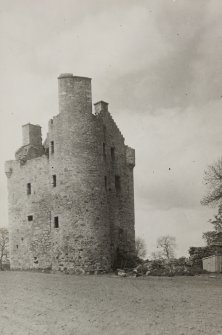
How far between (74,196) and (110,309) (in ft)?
54.5

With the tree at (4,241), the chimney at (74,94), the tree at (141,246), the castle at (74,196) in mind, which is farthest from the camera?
the tree at (141,246)

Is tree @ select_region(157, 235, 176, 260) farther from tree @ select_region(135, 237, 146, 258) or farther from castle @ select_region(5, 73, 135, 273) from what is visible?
castle @ select_region(5, 73, 135, 273)

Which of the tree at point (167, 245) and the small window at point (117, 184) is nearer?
the small window at point (117, 184)

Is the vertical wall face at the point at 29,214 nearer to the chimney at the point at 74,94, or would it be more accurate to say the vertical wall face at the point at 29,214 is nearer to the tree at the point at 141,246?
the chimney at the point at 74,94

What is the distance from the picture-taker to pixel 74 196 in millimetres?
31172

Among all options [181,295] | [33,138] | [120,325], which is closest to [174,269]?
[181,295]

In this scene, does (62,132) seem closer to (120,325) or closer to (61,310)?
(61,310)

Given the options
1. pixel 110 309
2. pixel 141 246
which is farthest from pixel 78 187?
pixel 141 246

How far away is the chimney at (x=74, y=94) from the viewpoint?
31.8 m

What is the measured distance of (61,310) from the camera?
14922 millimetres

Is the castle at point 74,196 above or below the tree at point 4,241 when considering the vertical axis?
above

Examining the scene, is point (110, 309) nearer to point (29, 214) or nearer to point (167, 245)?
point (29, 214)

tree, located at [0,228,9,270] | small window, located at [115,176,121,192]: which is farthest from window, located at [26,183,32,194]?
tree, located at [0,228,9,270]

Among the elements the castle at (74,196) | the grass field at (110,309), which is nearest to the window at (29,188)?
the castle at (74,196)
